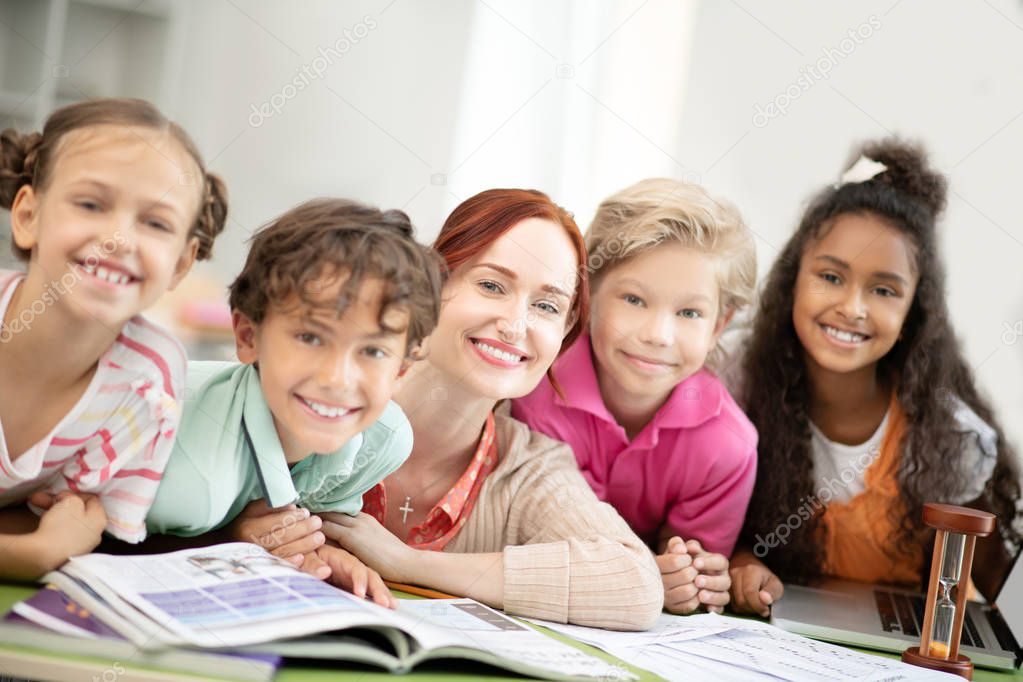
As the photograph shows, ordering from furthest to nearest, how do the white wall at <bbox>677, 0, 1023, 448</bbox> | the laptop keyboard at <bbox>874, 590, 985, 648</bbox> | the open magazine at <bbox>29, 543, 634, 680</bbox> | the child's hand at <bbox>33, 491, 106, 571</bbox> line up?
the white wall at <bbox>677, 0, 1023, 448</bbox>, the laptop keyboard at <bbox>874, 590, 985, 648</bbox>, the child's hand at <bbox>33, 491, 106, 571</bbox>, the open magazine at <bbox>29, 543, 634, 680</bbox>

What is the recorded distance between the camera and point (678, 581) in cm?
156

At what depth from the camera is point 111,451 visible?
47.1 inches

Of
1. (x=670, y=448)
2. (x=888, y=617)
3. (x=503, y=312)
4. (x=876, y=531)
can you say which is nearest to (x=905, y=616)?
(x=888, y=617)

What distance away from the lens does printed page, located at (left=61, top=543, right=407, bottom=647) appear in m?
1.01

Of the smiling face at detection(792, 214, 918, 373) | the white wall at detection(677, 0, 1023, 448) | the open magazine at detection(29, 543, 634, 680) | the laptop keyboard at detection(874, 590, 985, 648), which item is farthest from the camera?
the white wall at detection(677, 0, 1023, 448)

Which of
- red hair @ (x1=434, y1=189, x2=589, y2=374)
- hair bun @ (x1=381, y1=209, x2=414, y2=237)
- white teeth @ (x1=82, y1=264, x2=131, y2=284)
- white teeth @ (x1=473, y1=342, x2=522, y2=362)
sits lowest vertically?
white teeth @ (x1=473, y1=342, x2=522, y2=362)

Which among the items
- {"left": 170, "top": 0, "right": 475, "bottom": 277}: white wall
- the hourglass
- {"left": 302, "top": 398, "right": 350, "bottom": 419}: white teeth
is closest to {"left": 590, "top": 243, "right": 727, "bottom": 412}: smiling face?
{"left": 170, "top": 0, "right": 475, "bottom": 277}: white wall

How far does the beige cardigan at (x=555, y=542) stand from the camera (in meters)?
1.36

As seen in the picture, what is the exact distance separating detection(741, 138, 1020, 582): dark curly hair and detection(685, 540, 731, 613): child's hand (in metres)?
0.19

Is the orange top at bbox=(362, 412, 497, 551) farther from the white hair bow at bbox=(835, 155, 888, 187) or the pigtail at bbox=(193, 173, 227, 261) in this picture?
the white hair bow at bbox=(835, 155, 888, 187)

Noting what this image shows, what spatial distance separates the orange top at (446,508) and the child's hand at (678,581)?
1.06 feet

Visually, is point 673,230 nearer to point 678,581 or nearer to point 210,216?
point 678,581

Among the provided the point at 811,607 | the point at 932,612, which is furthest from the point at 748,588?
the point at 932,612

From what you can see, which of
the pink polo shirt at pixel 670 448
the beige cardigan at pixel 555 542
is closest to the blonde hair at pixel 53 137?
the beige cardigan at pixel 555 542
